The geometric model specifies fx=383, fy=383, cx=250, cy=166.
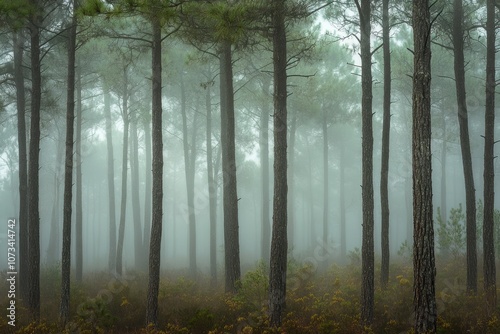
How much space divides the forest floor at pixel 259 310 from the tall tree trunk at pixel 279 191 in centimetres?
57

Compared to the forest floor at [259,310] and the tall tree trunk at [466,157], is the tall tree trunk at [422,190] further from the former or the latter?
the tall tree trunk at [466,157]

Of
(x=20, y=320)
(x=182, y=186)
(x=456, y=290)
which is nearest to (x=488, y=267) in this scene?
(x=456, y=290)

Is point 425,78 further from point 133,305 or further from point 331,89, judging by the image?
point 331,89

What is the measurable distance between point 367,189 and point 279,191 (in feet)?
7.06

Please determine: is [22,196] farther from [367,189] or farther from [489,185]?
[489,185]

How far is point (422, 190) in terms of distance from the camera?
6.71 meters

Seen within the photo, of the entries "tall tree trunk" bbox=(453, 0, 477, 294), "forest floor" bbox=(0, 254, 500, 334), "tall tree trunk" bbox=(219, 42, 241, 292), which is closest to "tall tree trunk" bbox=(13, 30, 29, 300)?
"forest floor" bbox=(0, 254, 500, 334)

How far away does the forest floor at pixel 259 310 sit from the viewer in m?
8.44

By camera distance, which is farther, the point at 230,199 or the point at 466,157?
the point at 230,199

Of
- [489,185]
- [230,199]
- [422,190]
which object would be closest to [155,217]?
[230,199]

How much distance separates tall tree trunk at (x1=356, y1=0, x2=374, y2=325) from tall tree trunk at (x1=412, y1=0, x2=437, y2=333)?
6.96 feet

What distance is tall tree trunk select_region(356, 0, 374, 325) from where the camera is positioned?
8836mm

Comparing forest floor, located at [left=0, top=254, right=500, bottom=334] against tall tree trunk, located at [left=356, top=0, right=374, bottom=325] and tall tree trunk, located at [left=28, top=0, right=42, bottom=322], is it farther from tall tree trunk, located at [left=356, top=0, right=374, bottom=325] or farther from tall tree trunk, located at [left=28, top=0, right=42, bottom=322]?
tall tree trunk, located at [left=28, top=0, right=42, bottom=322]

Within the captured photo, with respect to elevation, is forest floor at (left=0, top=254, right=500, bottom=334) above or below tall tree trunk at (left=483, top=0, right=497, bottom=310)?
below
